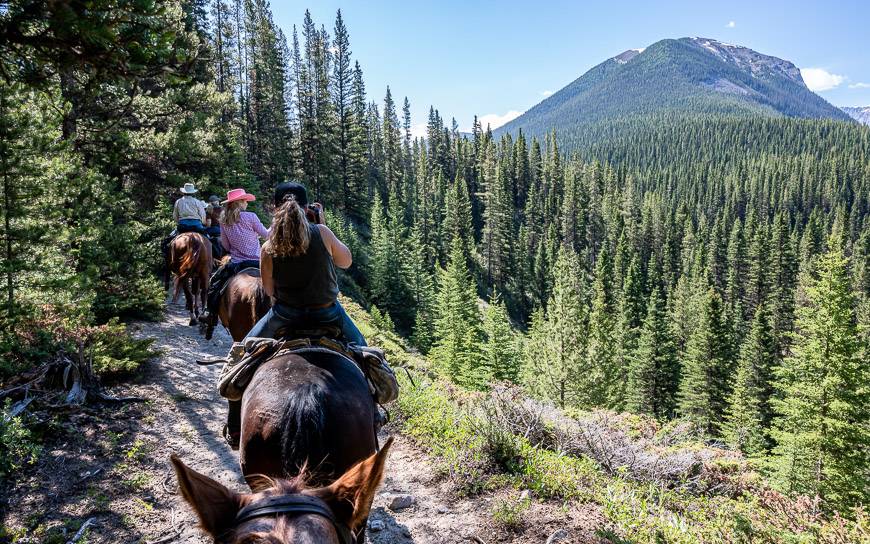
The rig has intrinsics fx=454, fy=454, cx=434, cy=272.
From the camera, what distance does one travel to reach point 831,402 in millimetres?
18219

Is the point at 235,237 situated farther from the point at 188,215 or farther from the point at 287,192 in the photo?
the point at 188,215

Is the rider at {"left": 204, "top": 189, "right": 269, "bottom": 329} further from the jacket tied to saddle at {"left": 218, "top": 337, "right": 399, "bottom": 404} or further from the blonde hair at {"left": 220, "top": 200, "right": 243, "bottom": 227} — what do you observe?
the jacket tied to saddle at {"left": 218, "top": 337, "right": 399, "bottom": 404}

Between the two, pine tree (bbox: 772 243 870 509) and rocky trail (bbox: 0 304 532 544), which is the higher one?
rocky trail (bbox: 0 304 532 544)

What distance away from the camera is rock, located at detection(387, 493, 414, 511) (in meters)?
5.31

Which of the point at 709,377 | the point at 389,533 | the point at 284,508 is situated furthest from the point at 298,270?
the point at 709,377

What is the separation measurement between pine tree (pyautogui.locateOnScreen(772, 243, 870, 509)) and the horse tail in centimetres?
2239

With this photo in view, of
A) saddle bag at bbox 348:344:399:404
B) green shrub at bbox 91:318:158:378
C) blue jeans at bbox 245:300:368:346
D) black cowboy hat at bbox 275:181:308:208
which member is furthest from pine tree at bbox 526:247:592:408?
black cowboy hat at bbox 275:181:308:208

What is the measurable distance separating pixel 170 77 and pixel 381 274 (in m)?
46.3

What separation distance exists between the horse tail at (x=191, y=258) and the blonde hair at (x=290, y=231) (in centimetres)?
782

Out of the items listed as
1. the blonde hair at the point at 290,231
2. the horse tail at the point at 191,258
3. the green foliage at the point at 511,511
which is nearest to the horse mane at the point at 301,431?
the blonde hair at the point at 290,231

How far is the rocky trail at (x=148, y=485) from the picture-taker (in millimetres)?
4617

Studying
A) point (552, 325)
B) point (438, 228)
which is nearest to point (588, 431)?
point (552, 325)

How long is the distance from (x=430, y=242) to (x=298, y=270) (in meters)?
68.6

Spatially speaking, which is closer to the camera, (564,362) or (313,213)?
(313,213)
